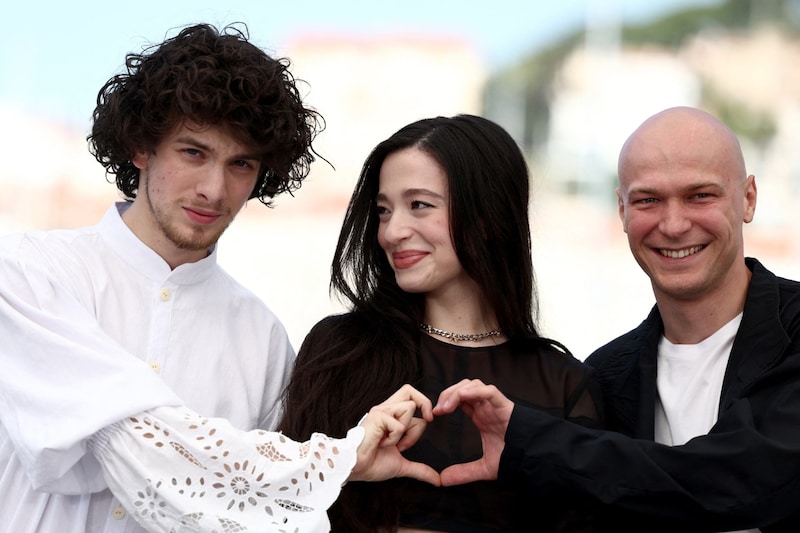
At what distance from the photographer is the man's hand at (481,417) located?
272 centimetres

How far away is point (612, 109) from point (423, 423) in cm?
2481

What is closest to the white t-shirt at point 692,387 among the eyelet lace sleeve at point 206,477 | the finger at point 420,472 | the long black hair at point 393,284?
the long black hair at point 393,284

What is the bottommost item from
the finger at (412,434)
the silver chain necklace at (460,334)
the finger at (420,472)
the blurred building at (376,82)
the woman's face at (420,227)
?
the finger at (420,472)

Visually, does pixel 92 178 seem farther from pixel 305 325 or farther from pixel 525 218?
pixel 525 218

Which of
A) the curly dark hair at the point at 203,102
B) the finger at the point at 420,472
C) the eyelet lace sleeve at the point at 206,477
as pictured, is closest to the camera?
the eyelet lace sleeve at the point at 206,477

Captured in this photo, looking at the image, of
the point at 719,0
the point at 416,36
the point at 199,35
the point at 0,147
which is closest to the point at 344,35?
the point at 416,36

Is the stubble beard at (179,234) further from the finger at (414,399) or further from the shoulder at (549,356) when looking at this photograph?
the shoulder at (549,356)

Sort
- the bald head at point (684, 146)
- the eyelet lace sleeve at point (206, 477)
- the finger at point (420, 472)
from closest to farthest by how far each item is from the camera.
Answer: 1. the eyelet lace sleeve at point (206, 477)
2. the finger at point (420, 472)
3. the bald head at point (684, 146)

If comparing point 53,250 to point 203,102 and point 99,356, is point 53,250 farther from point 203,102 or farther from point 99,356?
point 203,102

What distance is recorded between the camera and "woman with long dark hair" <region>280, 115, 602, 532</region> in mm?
2881

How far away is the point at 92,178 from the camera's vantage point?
25.0 m

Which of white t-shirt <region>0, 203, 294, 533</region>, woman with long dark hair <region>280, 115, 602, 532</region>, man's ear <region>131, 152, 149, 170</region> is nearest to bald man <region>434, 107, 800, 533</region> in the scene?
woman with long dark hair <region>280, 115, 602, 532</region>

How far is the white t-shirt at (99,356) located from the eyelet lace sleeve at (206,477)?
2.6 inches

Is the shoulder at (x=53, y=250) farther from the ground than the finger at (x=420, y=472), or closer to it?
farther from the ground
